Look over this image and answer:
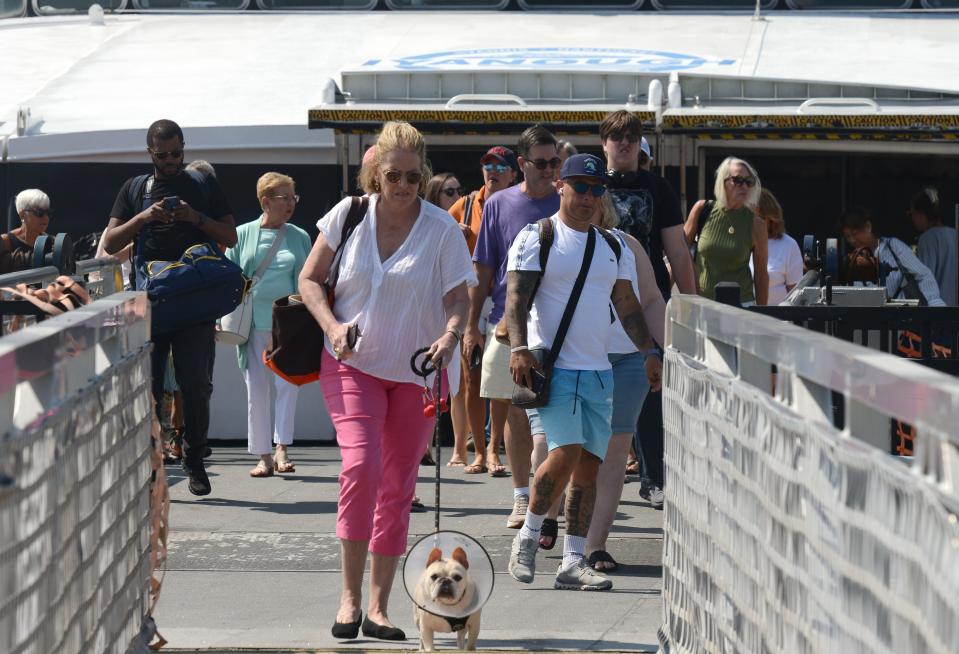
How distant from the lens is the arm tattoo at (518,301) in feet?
20.9

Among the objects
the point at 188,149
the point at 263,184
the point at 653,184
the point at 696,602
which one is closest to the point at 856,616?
the point at 696,602

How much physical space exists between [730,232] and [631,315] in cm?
241

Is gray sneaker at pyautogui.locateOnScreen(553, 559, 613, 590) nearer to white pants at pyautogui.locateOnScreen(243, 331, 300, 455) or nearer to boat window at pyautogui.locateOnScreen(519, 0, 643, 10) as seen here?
white pants at pyautogui.locateOnScreen(243, 331, 300, 455)

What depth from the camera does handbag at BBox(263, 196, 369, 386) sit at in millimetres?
5789

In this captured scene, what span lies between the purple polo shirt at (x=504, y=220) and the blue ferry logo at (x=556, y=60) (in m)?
3.88

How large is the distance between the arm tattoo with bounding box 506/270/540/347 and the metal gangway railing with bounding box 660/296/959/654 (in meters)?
1.35

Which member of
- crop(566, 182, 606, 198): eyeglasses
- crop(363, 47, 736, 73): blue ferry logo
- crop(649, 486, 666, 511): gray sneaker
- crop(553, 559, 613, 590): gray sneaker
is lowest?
crop(649, 486, 666, 511): gray sneaker

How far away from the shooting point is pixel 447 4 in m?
14.7

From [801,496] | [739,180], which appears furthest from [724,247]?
[801,496]

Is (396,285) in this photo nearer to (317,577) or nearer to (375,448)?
Answer: (375,448)

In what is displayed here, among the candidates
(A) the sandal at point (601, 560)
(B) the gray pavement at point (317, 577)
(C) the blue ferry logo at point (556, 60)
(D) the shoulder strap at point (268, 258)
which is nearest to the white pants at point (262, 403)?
(B) the gray pavement at point (317, 577)

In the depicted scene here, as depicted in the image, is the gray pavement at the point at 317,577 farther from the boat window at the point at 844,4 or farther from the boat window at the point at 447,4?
the boat window at the point at 844,4

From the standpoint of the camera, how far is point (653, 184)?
7.54m

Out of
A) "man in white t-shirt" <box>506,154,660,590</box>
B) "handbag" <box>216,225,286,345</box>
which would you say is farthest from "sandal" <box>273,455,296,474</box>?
"man in white t-shirt" <box>506,154,660,590</box>
